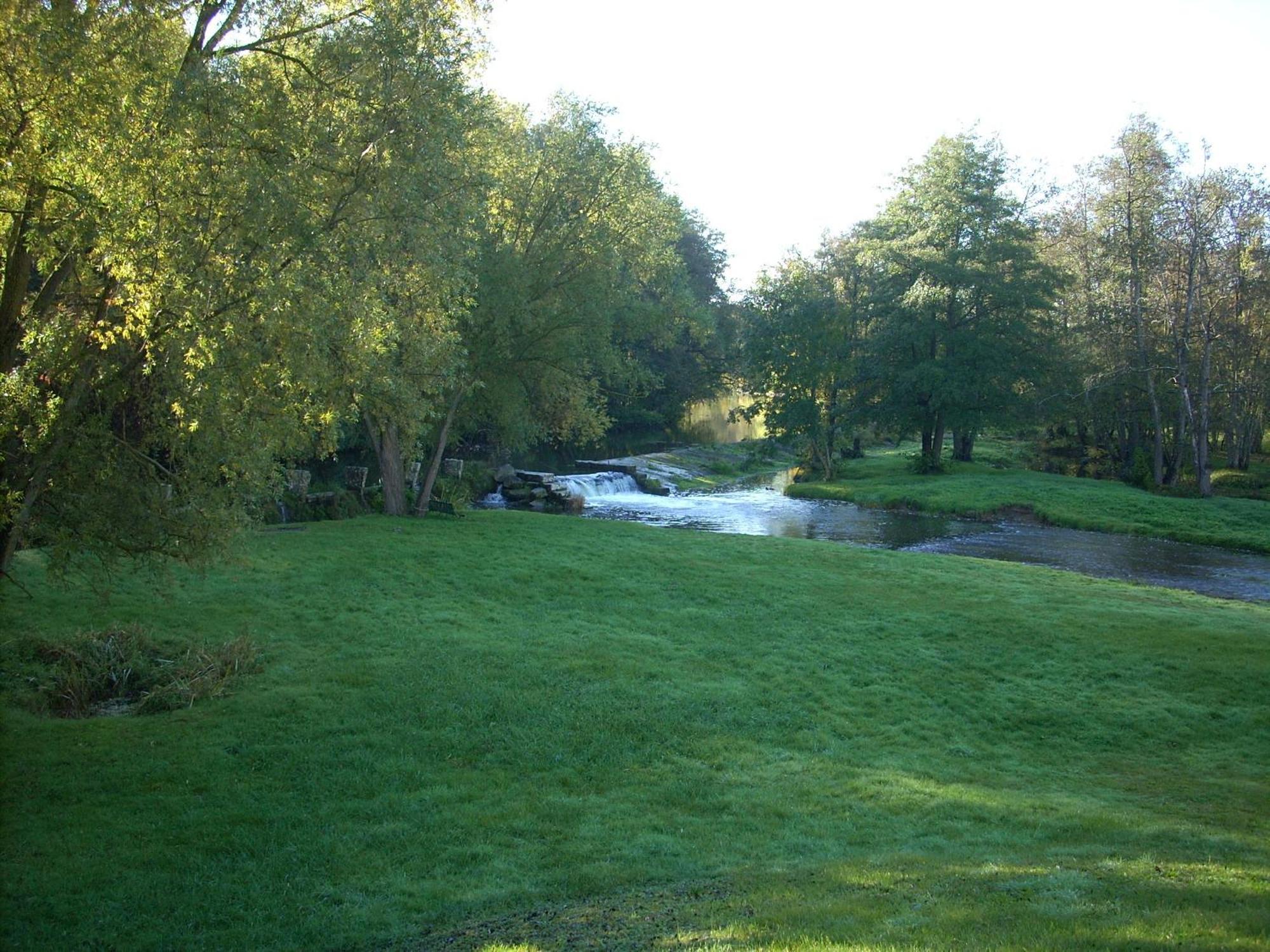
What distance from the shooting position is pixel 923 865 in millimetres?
7238

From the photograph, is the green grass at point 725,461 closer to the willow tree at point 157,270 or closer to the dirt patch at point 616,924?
the willow tree at point 157,270

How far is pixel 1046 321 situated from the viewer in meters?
45.5

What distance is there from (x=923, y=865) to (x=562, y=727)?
4.69 m

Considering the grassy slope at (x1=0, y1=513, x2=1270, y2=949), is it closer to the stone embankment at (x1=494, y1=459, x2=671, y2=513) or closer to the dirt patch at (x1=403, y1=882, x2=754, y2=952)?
the dirt patch at (x1=403, y1=882, x2=754, y2=952)

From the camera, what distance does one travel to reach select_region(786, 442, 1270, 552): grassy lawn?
106 ft

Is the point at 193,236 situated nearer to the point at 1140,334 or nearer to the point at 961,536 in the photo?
the point at 961,536

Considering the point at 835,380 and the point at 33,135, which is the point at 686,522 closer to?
the point at 835,380

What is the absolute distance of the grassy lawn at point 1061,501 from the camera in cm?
3225

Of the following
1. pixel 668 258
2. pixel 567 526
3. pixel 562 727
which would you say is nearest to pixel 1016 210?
pixel 668 258

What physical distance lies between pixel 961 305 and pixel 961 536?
62.0 ft

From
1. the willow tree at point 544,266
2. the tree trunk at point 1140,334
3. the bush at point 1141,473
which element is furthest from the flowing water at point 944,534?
the tree trunk at point 1140,334

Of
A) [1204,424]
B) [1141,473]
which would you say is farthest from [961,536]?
[1141,473]

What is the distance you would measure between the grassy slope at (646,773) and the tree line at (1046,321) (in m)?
26.6

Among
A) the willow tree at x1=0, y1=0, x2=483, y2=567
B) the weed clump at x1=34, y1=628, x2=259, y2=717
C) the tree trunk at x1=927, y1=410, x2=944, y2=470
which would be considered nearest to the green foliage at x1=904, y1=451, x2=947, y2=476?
the tree trunk at x1=927, y1=410, x2=944, y2=470
